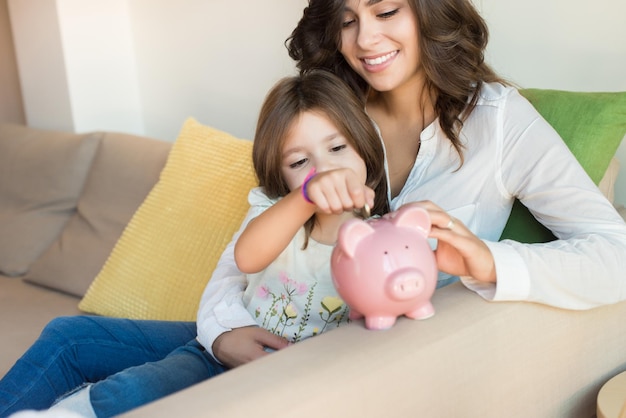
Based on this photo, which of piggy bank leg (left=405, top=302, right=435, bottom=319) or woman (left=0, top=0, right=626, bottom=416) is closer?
piggy bank leg (left=405, top=302, right=435, bottom=319)

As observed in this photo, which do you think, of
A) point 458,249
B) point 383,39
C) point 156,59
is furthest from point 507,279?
point 156,59

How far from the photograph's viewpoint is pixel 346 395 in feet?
3.34

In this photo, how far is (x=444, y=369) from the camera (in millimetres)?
1114

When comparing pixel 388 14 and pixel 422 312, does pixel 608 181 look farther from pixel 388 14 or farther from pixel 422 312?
pixel 422 312

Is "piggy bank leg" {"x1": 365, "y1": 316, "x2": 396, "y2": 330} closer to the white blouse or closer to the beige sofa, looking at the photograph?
the beige sofa

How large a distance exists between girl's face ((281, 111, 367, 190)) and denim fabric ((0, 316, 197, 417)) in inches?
→ 16.0

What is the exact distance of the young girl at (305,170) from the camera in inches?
56.6

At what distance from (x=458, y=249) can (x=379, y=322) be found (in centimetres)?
16

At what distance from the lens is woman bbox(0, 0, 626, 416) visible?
1243 millimetres

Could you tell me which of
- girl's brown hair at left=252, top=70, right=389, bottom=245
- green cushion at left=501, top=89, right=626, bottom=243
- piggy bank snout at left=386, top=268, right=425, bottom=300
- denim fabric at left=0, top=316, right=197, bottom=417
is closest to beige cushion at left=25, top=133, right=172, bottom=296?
denim fabric at left=0, top=316, right=197, bottom=417

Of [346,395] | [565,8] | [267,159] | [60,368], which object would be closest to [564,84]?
[565,8]

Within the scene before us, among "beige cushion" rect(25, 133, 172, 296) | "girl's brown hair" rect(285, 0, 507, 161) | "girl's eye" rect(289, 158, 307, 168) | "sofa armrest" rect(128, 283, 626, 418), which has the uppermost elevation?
"girl's brown hair" rect(285, 0, 507, 161)

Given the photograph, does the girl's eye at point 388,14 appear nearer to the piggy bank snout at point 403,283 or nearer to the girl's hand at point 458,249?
the girl's hand at point 458,249

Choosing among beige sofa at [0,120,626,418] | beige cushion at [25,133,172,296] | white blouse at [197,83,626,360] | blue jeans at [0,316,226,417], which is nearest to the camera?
beige sofa at [0,120,626,418]
